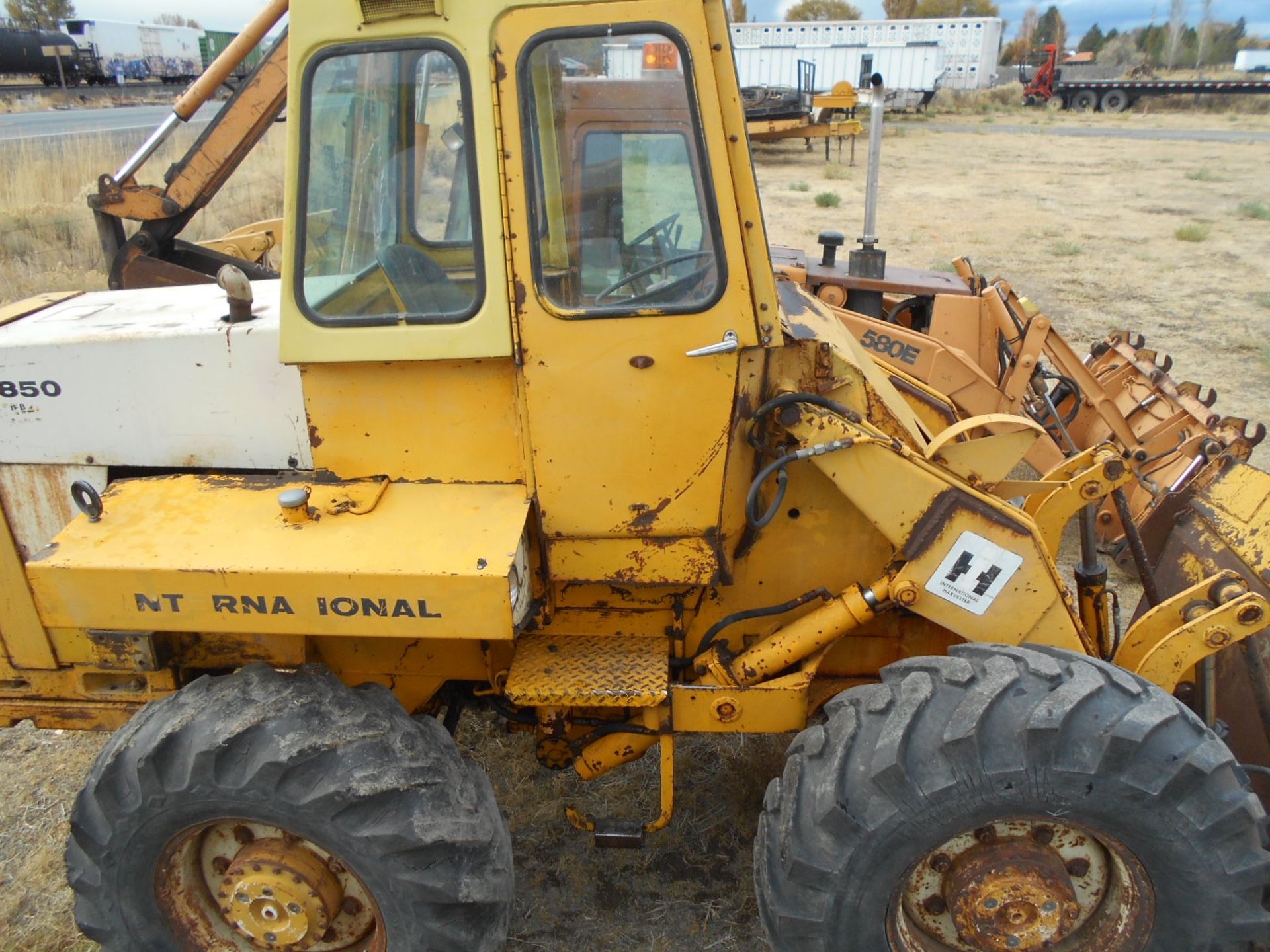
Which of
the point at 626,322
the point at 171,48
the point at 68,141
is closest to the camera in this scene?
the point at 626,322

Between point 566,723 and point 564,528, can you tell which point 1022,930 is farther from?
point 564,528

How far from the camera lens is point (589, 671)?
2.93 metres

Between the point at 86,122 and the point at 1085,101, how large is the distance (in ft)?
125

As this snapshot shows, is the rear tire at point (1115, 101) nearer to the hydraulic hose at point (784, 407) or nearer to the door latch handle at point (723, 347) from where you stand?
the hydraulic hose at point (784, 407)

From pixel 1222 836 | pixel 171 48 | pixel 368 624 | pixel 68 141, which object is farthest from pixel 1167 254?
pixel 171 48

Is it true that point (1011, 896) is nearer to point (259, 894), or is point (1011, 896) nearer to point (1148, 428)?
point (259, 894)

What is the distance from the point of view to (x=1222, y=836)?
238 centimetres

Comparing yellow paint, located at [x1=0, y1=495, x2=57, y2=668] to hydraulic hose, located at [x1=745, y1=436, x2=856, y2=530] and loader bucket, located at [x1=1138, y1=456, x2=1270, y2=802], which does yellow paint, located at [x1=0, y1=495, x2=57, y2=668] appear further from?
loader bucket, located at [x1=1138, y1=456, x2=1270, y2=802]

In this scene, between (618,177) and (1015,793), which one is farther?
(618,177)

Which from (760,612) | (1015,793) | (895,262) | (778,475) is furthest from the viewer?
(895,262)

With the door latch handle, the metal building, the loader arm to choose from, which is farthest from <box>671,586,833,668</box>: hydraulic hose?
the metal building

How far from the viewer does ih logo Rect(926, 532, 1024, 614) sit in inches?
108

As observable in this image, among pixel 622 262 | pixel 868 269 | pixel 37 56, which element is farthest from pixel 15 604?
pixel 37 56

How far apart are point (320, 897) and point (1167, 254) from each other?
611 inches
